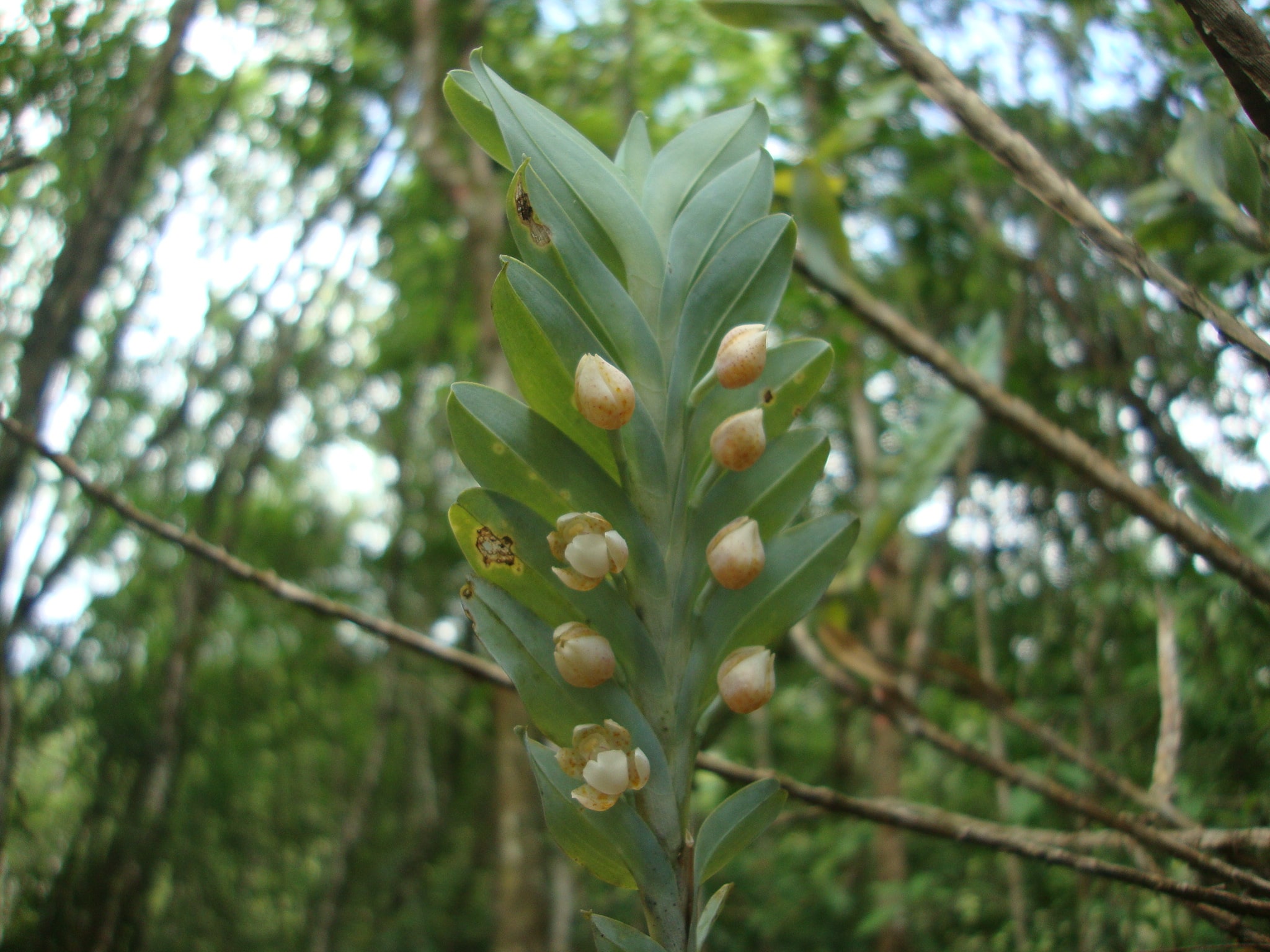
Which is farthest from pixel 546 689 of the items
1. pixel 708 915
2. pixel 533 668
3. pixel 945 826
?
pixel 945 826

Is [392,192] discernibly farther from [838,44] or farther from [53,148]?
[53,148]

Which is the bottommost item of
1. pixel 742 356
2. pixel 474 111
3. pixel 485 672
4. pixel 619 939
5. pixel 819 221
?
pixel 619 939

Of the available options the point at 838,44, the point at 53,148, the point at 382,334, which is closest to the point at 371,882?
the point at 382,334

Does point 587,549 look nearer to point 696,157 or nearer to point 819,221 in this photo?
point 696,157

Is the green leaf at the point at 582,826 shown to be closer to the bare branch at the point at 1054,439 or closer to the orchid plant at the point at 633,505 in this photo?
the orchid plant at the point at 633,505

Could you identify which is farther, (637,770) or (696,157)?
(696,157)

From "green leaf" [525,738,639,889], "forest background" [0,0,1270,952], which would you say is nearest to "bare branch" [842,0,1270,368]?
"forest background" [0,0,1270,952]

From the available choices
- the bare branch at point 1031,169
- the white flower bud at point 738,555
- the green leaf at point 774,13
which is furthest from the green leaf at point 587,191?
the green leaf at point 774,13
